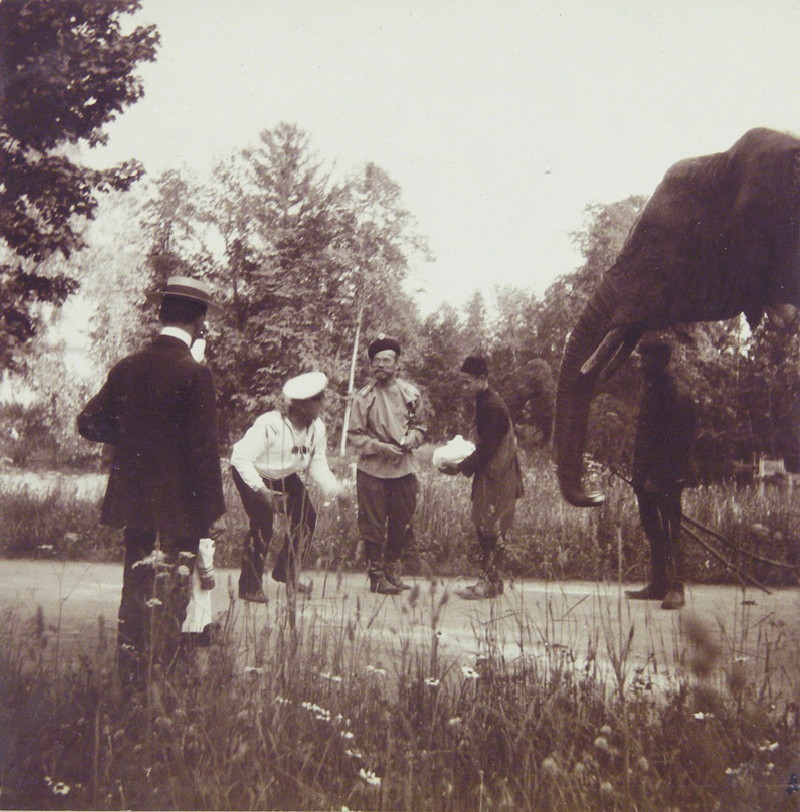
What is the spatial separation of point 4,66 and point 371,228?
160cm

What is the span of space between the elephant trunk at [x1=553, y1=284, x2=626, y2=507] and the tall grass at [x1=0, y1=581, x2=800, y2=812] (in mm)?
770

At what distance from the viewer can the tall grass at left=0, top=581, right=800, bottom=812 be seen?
8.14 ft

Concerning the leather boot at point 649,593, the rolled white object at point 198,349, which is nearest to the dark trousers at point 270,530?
the rolled white object at point 198,349

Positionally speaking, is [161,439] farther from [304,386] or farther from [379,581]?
[379,581]

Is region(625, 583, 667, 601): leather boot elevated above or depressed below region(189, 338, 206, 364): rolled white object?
below

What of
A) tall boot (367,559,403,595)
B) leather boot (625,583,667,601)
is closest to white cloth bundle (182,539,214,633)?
tall boot (367,559,403,595)

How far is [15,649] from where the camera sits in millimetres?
2791

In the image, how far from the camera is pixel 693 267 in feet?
10.6

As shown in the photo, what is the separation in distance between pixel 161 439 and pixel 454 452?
1716mm

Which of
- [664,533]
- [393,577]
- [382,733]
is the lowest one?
[382,733]

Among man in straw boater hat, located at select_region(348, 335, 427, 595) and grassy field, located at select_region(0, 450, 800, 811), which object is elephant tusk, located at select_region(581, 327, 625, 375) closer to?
man in straw boater hat, located at select_region(348, 335, 427, 595)

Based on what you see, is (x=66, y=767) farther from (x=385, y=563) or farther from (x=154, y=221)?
(x=154, y=221)

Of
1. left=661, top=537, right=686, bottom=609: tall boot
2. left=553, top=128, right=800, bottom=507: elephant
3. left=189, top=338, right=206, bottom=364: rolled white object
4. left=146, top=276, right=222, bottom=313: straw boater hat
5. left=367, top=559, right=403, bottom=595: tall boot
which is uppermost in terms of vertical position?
left=553, top=128, right=800, bottom=507: elephant

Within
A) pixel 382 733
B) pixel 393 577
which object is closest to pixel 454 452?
pixel 393 577
